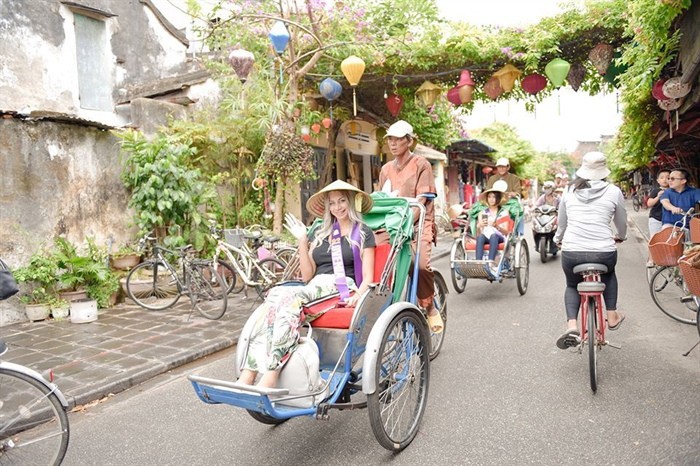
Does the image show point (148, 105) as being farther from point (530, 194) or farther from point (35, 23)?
point (530, 194)

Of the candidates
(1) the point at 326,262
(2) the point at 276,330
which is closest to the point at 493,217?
(1) the point at 326,262

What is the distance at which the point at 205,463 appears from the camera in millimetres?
3061

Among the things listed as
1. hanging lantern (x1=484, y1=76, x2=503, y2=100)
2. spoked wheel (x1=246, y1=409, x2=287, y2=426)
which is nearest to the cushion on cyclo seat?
spoked wheel (x1=246, y1=409, x2=287, y2=426)

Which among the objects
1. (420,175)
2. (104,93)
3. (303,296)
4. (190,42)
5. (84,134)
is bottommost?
(303,296)

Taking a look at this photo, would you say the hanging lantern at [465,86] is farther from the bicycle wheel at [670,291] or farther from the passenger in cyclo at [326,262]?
the passenger in cyclo at [326,262]

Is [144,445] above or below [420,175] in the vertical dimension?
below

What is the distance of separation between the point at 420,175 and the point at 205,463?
2920 mm

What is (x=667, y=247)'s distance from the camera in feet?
18.2

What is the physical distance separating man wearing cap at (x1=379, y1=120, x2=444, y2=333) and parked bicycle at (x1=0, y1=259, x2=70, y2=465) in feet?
9.10

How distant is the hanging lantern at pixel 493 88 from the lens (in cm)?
948

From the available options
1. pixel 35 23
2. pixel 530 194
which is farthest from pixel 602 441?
pixel 530 194

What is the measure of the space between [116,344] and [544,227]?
26.7 ft

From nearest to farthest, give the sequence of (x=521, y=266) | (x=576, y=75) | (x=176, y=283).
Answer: (x=176, y=283)
(x=521, y=266)
(x=576, y=75)

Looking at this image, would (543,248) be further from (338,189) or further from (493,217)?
(338,189)
